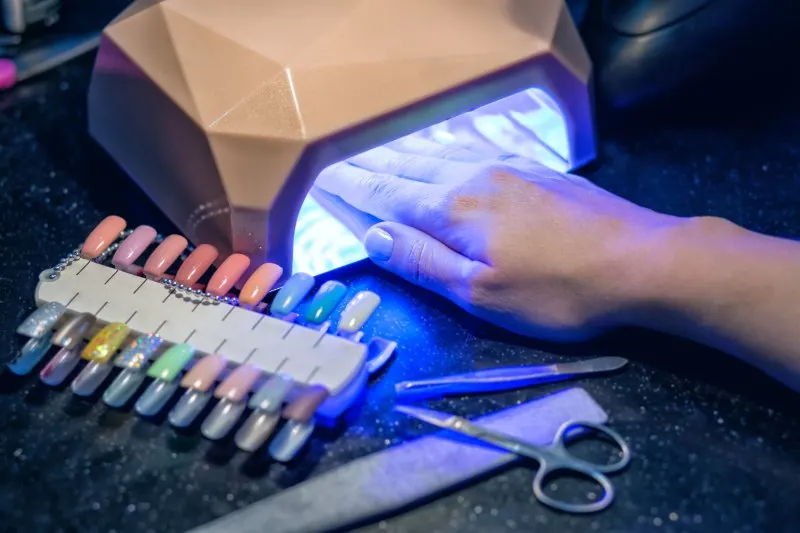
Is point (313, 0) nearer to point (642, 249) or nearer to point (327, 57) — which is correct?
point (327, 57)

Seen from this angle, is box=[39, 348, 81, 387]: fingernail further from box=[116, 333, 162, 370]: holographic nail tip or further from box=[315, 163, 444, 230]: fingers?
box=[315, 163, 444, 230]: fingers

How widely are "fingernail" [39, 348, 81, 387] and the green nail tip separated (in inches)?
2.4

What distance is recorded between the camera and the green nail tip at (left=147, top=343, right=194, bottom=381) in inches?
19.1

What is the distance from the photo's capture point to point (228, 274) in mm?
541

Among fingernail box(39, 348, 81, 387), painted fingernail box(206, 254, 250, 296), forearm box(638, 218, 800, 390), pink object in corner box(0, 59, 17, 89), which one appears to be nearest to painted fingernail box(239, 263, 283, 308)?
painted fingernail box(206, 254, 250, 296)

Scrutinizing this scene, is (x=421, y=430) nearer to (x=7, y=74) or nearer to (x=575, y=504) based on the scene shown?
(x=575, y=504)

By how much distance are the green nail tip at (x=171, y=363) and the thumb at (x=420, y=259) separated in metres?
0.15

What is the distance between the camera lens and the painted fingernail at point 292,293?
0.52 meters

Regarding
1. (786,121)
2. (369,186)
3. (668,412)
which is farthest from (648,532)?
(786,121)

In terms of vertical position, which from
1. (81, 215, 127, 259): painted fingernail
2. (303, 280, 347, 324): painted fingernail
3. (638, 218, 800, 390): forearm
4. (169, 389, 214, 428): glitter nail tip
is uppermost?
(638, 218, 800, 390): forearm

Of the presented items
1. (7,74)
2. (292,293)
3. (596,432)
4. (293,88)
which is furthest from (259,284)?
(7,74)

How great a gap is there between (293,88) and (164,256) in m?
0.14

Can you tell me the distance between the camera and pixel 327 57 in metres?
0.54

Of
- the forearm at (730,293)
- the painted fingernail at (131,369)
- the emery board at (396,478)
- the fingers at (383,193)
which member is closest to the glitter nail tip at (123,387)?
the painted fingernail at (131,369)
